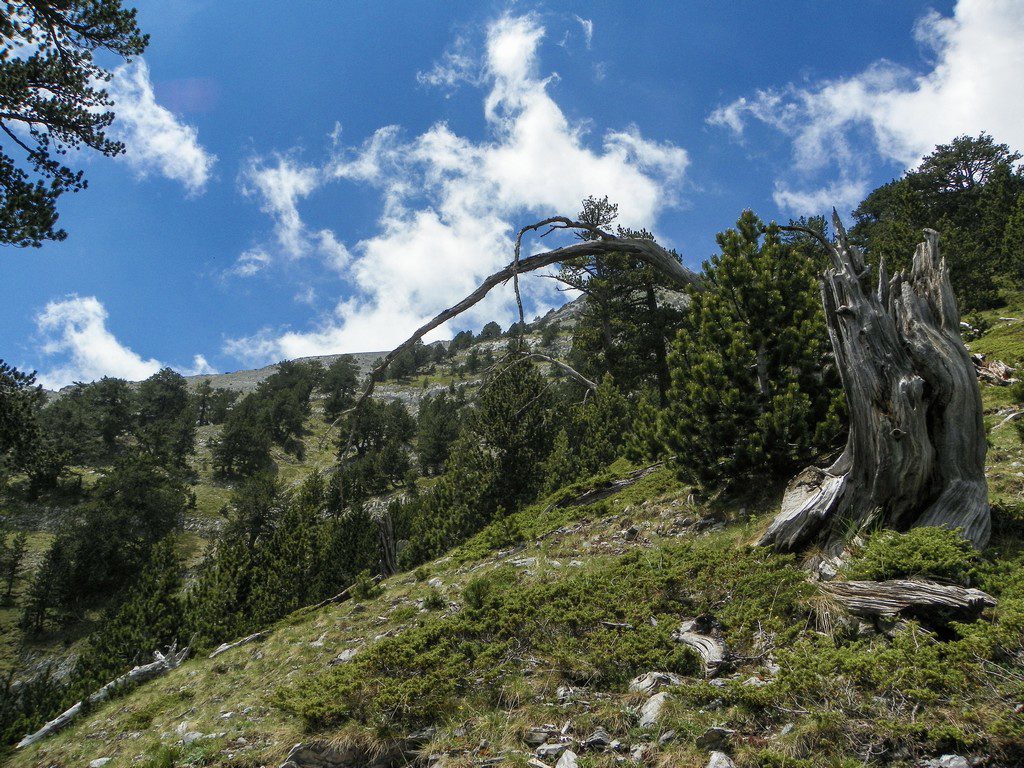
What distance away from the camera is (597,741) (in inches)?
155

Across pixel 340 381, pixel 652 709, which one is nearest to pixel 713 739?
pixel 652 709

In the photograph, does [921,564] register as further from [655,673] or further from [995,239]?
[995,239]

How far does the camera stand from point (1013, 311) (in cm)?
2642

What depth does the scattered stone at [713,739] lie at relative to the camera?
3561mm

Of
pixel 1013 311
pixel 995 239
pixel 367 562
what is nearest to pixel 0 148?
pixel 367 562

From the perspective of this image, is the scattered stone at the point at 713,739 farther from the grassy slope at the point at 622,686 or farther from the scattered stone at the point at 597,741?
the scattered stone at the point at 597,741

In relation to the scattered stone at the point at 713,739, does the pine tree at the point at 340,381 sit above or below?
above

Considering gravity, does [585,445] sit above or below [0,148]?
below

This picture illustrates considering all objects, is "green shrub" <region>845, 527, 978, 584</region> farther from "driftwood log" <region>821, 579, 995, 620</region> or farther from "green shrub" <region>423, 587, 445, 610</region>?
"green shrub" <region>423, 587, 445, 610</region>

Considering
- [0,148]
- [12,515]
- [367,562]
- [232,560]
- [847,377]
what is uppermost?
[0,148]

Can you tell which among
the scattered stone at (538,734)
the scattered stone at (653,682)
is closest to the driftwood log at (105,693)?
the scattered stone at (538,734)

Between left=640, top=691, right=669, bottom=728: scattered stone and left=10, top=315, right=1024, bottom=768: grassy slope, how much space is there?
84 millimetres

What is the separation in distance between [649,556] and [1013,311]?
31.0 m

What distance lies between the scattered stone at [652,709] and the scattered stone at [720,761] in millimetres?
627
